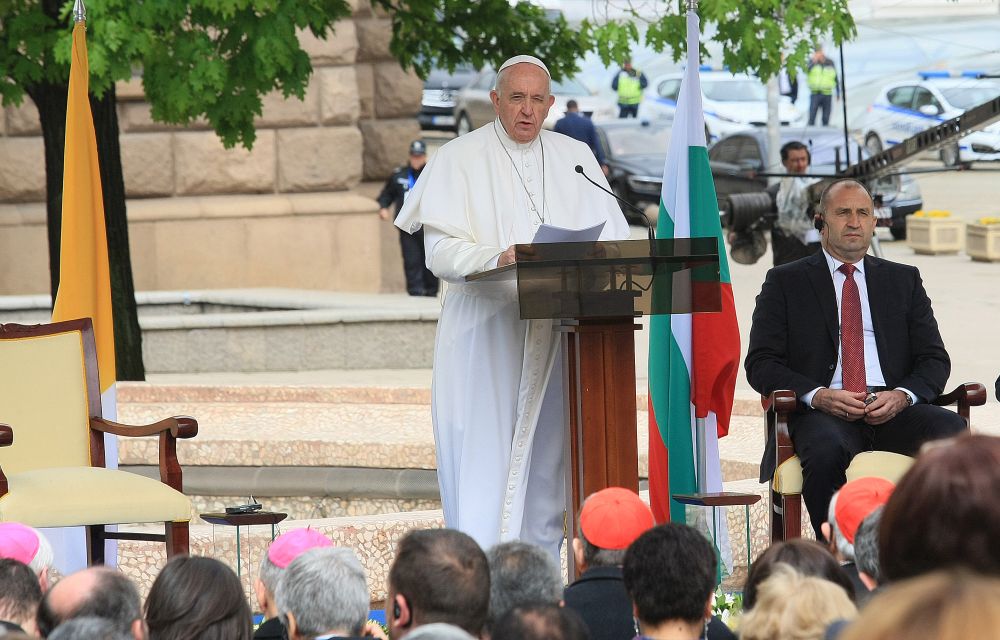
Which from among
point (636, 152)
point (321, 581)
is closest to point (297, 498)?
point (321, 581)

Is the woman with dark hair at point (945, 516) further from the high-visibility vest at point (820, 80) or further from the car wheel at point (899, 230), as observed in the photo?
the high-visibility vest at point (820, 80)

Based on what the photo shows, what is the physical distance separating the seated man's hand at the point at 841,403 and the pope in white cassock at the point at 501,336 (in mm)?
941

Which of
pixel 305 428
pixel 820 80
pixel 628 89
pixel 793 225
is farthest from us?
pixel 628 89

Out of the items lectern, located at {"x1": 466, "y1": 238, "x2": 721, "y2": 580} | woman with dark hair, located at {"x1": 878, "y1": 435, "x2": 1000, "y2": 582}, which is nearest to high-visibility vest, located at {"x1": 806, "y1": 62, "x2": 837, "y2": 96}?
lectern, located at {"x1": 466, "y1": 238, "x2": 721, "y2": 580}

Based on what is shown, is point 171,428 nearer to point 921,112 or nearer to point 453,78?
point 921,112

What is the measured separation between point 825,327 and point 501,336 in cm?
129

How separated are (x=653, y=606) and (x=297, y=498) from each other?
195 inches

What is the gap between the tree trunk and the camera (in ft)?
35.1

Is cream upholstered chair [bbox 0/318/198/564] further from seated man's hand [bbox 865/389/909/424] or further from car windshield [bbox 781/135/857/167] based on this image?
car windshield [bbox 781/135/857/167]

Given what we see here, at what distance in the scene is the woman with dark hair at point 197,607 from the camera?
3.55 m

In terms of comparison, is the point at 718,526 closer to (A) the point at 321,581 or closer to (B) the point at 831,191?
(B) the point at 831,191

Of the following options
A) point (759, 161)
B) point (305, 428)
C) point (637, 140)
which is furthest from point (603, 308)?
point (637, 140)

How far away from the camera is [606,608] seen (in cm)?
384

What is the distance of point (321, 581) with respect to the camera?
11.8ft
